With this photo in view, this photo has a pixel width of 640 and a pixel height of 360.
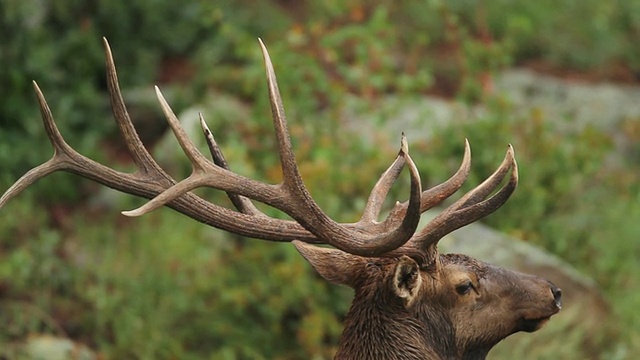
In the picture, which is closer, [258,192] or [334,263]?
[258,192]

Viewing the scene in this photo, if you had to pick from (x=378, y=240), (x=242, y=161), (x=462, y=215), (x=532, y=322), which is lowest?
(x=532, y=322)

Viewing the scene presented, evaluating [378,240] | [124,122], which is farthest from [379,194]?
[124,122]

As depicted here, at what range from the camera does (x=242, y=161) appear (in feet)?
26.5

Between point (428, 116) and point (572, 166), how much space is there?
1.05 meters

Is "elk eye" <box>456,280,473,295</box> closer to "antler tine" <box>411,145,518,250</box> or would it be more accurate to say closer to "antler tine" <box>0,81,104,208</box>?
"antler tine" <box>411,145,518,250</box>

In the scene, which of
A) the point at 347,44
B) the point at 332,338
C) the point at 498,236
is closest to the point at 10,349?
the point at 332,338

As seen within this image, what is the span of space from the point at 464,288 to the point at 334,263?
19.4 inches

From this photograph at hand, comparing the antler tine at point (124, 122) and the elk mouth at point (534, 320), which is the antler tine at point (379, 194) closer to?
the elk mouth at point (534, 320)

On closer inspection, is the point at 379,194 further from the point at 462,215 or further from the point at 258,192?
the point at 258,192

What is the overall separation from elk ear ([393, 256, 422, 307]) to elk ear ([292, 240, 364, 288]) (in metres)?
0.25

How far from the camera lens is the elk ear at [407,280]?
4527 millimetres

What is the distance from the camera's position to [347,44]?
11164 mm

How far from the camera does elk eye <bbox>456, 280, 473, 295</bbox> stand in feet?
15.7

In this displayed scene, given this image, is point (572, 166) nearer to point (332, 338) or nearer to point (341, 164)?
point (341, 164)
